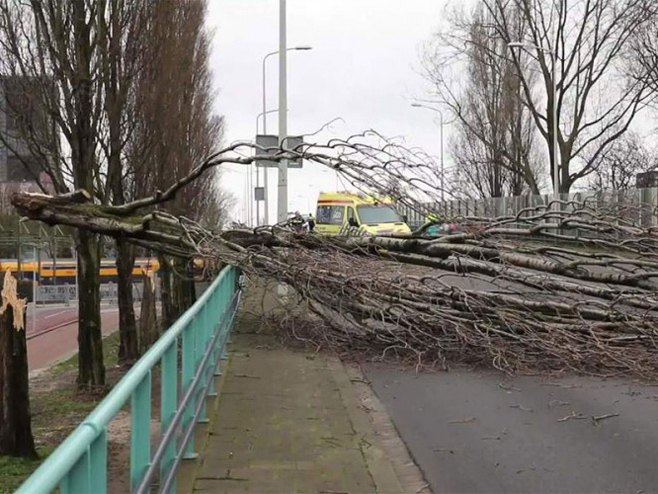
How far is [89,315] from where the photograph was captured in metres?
11.5

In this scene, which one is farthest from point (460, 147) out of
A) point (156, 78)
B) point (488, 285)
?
point (488, 285)

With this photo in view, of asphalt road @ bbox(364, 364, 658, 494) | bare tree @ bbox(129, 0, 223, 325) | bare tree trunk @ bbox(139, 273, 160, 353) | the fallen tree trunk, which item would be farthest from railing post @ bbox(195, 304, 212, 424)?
bare tree trunk @ bbox(139, 273, 160, 353)

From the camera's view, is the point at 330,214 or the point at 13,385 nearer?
the point at 13,385

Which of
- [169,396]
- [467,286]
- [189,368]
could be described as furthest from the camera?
[467,286]

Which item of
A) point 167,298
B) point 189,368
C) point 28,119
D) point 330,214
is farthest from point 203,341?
point 330,214

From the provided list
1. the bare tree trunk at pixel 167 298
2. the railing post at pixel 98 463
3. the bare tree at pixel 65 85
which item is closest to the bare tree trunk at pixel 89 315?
the bare tree at pixel 65 85

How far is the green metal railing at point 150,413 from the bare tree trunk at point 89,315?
4889mm

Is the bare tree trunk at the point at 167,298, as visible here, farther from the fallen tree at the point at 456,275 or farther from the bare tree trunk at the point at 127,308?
the fallen tree at the point at 456,275

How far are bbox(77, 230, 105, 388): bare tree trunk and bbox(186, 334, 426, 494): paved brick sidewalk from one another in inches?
145

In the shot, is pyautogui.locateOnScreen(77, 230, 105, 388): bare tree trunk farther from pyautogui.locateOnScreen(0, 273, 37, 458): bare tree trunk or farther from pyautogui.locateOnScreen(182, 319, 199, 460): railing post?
pyautogui.locateOnScreen(182, 319, 199, 460): railing post

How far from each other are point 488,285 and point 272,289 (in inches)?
98.7

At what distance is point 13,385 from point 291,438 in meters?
3.77

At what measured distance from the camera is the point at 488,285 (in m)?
8.93

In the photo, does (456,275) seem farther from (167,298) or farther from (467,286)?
(167,298)
